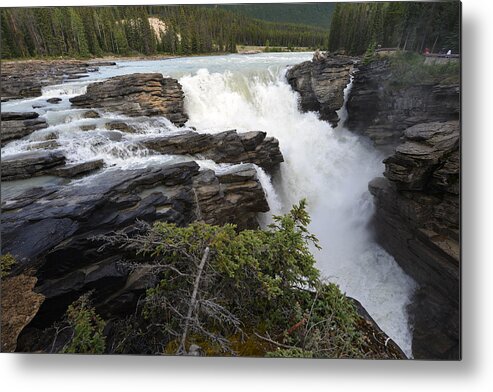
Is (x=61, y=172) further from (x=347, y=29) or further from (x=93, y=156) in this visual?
(x=347, y=29)

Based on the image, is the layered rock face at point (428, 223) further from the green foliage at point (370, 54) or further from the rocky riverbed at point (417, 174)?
the green foliage at point (370, 54)

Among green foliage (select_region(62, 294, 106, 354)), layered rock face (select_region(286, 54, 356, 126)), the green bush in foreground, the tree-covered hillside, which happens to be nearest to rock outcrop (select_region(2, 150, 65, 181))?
the green bush in foreground

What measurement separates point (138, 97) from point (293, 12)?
1.83m

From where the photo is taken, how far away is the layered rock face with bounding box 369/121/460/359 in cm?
233

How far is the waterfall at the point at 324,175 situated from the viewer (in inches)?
106

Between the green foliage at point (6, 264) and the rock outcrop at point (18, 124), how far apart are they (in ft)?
3.20

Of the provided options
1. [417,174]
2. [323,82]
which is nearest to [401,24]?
[323,82]

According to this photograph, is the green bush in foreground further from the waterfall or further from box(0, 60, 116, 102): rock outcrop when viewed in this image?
box(0, 60, 116, 102): rock outcrop

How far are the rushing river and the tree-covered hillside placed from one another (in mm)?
414

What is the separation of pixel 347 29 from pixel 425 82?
0.81 metres

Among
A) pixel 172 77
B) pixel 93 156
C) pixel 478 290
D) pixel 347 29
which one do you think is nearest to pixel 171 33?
pixel 172 77

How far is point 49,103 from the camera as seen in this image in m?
3.05

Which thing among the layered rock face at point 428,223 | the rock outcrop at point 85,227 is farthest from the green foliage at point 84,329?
the layered rock face at point 428,223

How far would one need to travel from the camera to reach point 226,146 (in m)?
3.50
